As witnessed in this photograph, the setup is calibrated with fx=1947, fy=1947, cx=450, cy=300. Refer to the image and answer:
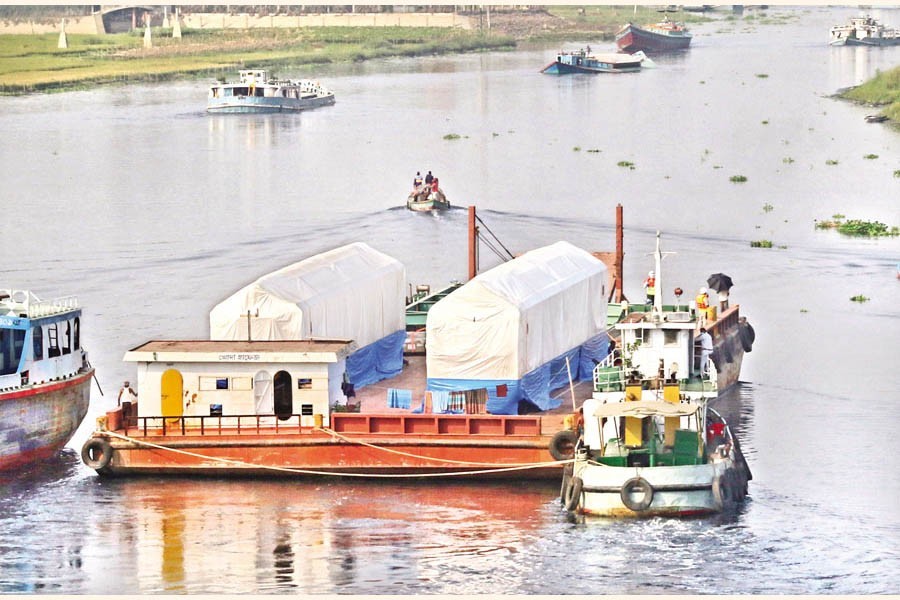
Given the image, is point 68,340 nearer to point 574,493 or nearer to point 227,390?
point 227,390

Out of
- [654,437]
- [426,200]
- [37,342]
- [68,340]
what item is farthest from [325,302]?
[426,200]

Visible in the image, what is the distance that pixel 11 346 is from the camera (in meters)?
50.5

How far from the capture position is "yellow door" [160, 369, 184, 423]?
49281mm

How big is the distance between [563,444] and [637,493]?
3.44m

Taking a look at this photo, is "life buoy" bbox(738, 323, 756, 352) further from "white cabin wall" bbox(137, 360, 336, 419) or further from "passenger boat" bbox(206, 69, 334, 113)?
"passenger boat" bbox(206, 69, 334, 113)

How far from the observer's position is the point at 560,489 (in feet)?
155

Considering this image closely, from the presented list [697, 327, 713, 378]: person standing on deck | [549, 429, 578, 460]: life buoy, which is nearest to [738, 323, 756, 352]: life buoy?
[697, 327, 713, 378]: person standing on deck

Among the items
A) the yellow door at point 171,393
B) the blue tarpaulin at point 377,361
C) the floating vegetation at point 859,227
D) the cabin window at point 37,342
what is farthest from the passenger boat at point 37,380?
the floating vegetation at point 859,227

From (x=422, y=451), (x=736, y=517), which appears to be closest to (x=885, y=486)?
(x=736, y=517)

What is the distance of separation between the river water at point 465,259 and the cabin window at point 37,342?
2.96 metres

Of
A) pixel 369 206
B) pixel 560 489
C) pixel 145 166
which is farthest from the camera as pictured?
pixel 145 166

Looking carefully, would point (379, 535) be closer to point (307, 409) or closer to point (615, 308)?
point (307, 409)

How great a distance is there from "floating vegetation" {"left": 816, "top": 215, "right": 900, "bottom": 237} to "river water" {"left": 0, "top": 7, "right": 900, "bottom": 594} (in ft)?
4.61

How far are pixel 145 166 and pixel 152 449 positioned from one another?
268 ft
